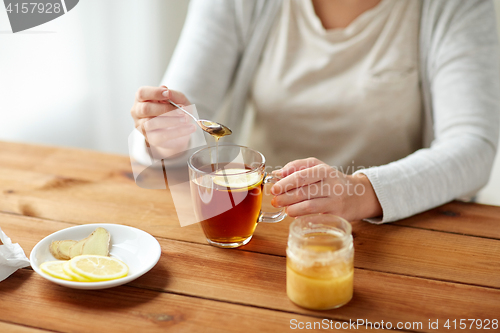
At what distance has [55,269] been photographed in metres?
0.65

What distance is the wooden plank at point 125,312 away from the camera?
58 centimetres

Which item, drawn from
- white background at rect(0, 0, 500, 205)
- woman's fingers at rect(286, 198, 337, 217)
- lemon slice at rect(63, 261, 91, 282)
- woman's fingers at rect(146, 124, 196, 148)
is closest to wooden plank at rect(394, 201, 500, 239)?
woman's fingers at rect(286, 198, 337, 217)

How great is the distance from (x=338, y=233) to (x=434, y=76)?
72cm

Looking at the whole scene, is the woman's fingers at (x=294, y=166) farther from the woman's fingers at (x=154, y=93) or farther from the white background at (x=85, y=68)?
the white background at (x=85, y=68)

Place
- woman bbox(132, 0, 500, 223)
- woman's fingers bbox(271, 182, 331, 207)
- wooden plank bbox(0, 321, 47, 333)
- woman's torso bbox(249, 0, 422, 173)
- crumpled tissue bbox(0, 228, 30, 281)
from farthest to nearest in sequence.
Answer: woman's torso bbox(249, 0, 422, 173), woman bbox(132, 0, 500, 223), woman's fingers bbox(271, 182, 331, 207), crumpled tissue bbox(0, 228, 30, 281), wooden plank bbox(0, 321, 47, 333)

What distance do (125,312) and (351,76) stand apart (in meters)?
0.87

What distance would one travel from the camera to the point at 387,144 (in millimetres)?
1249

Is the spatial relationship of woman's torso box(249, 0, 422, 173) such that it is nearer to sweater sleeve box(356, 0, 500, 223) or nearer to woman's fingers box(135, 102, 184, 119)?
sweater sleeve box(356, 0, 500, 223)

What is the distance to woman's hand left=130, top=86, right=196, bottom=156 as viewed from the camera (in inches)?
34.8

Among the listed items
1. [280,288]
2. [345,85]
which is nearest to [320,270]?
[280,288]

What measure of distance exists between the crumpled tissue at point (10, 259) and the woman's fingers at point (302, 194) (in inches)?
16.2

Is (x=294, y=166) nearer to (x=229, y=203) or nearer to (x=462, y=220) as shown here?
(x=229, y=203)

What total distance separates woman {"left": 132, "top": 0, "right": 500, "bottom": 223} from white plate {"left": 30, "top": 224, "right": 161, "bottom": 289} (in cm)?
25

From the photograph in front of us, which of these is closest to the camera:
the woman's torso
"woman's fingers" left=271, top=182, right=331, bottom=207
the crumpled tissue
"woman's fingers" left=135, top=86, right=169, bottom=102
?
the crumpled tissue
